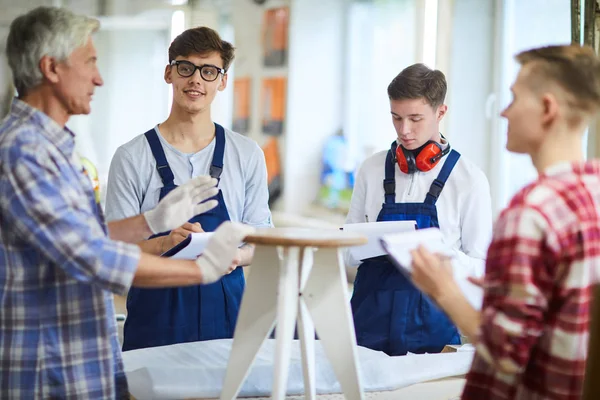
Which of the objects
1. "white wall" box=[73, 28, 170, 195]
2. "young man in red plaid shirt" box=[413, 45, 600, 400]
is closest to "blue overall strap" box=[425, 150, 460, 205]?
"young man in red plaid shirt" box=[413, 45, 600, 400]

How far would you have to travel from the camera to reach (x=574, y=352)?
156 cm

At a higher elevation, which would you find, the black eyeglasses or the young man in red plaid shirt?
the black eyeglasses

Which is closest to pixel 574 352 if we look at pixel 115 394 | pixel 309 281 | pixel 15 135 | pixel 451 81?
pixel 309 281

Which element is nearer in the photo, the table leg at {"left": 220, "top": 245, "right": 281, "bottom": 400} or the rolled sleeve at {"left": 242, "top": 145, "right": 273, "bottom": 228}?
the table leg at {"left": 220, "top": 245, "right": 281, "bottom": 400}

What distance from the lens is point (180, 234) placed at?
2.65m

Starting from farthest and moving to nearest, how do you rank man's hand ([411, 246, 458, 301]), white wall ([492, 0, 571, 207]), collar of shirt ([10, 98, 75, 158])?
white wall ([492, 0, 571, 207]) → collar of shirt ([10, 98, 75, 158]) → man's hand ([411, 246, 458, 301])

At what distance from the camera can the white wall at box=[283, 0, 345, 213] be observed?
6723 millimetres

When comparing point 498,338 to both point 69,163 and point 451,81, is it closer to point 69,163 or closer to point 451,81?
point 69,163

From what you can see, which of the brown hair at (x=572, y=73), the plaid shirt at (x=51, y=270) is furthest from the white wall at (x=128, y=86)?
the brown hair at (x=572, y=73)

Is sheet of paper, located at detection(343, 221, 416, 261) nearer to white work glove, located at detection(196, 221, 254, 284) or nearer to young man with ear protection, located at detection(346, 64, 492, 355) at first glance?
young man with ear protection, located at detection(346, 64, 492, 355)

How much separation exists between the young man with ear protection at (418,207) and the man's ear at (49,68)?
4.55ft

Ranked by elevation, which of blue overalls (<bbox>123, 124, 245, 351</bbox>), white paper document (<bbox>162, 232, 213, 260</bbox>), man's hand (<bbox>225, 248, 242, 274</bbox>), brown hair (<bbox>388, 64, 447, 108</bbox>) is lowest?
blue overalls (<bbox>123, 124, 245, 351</bbox>)

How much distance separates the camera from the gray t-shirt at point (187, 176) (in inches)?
111

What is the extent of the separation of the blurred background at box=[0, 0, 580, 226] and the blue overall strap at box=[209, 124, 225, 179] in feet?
8.12
